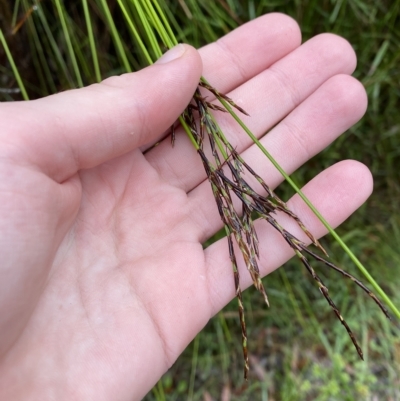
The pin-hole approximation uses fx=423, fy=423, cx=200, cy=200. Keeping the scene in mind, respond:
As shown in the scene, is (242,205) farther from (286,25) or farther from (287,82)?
→ (286,25)

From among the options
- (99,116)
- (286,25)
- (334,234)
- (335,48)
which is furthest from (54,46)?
(334,234)

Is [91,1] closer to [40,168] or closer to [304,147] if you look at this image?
[40,168]

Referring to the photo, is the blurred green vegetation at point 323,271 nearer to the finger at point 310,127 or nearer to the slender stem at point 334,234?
the finger at point 310,127

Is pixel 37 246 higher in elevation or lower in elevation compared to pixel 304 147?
higher

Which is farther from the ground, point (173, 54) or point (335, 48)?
point (173, 54)

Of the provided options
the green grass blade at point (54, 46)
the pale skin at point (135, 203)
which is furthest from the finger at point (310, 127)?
the green grass blade at point (54, 46)

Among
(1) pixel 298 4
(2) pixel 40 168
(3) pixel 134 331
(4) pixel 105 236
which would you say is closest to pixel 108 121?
(2) pixel 40 168
